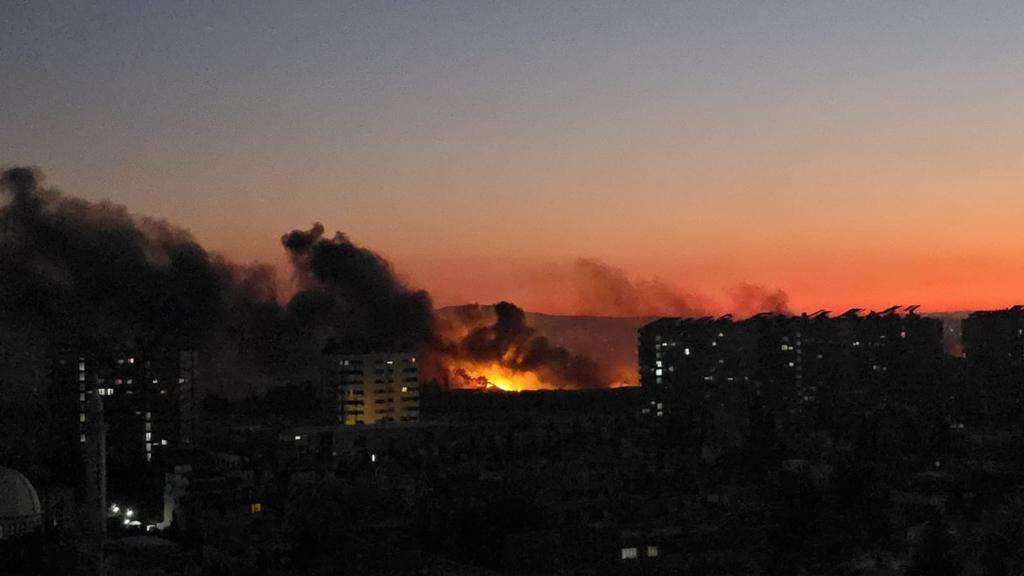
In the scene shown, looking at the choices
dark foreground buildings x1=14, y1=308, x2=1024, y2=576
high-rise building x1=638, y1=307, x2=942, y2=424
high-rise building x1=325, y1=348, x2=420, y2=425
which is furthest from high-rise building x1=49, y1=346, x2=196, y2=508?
high-rise building x1=638, y1=307, x2=942, y2=424

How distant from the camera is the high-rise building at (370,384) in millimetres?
45719

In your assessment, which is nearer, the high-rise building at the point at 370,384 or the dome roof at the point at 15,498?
the dome roof at the point at 15,498

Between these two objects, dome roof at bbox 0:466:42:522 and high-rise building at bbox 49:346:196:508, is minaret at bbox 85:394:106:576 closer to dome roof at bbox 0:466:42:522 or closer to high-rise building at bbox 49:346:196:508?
dome roof at bbox 0:466:42:522

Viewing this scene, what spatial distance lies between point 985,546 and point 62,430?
2252 centimetres

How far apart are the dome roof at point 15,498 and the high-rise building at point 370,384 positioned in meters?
22.2

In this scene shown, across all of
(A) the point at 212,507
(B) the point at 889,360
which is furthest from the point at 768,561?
(B) the point at 889,360

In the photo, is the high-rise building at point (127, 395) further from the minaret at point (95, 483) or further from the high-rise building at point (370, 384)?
the minaret at point (95, 483)

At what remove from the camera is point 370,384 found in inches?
1797

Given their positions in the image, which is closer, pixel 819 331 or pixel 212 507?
pixel 212 507

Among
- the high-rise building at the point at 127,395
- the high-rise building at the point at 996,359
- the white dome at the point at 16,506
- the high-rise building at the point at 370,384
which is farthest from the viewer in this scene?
the high-rise building at the point at 370,384

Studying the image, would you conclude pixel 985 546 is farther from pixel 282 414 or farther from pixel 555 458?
pixel 282 414

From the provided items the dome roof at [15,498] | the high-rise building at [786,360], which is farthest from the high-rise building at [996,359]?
the dome roof at [15,498]

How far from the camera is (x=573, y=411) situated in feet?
159

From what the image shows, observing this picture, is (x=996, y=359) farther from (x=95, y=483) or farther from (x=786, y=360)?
(x=95, y=483)
